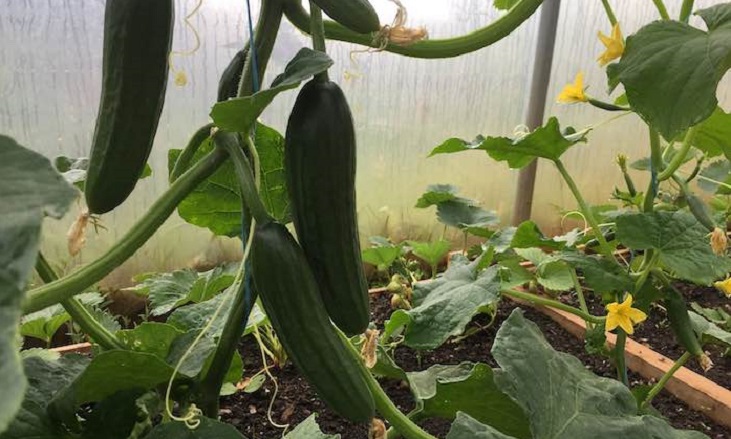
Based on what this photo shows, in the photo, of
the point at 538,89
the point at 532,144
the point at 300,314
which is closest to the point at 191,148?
the point at 300,314

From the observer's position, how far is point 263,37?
500 mm

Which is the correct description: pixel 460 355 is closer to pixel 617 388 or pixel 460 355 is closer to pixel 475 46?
pixel 617 388

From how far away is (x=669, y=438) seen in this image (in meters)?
0.59

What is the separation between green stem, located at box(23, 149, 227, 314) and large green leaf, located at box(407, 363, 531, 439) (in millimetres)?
351

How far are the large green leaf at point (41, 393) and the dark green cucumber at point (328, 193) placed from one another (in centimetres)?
26

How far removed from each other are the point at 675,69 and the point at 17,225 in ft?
1.94

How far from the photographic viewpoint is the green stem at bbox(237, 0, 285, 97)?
0.49 metres

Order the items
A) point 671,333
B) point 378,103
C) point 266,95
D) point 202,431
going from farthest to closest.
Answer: point 378,103
point 671,333
point 202,431
point 266,95

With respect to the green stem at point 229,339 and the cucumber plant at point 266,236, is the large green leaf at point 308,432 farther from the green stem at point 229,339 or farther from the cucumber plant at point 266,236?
the green stem at point 229,339

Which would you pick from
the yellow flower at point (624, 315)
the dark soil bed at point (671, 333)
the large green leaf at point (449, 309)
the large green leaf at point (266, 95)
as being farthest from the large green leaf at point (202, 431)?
the dark soil bed at point (671, 333)

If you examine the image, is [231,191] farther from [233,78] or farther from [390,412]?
[390,412]

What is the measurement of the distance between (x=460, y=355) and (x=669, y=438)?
0.66 m

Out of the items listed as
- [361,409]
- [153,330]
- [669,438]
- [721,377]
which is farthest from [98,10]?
[721,377]

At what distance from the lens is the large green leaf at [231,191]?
2.28 ft
